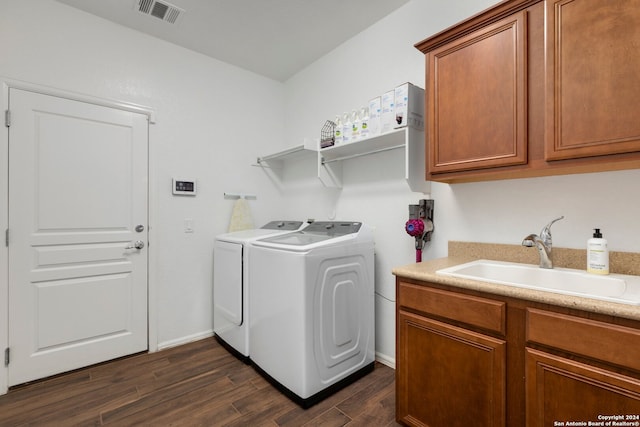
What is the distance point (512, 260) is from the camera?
160 cm

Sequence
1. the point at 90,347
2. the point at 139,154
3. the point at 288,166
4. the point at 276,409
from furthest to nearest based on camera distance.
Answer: the point at 288,166 → the point at 139,154 → the point at 90,347 → the point at 276,409

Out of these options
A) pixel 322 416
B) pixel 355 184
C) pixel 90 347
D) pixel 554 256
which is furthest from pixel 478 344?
pixel 90 347

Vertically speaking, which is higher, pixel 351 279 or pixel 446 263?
pixel 446 263

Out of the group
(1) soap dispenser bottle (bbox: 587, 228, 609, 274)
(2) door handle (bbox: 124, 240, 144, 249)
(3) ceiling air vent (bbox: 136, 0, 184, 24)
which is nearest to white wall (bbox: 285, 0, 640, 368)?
(1) soap dispenser bottle (bbox: 587, 228, 609, 274)

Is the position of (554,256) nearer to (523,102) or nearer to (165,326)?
(523,102)

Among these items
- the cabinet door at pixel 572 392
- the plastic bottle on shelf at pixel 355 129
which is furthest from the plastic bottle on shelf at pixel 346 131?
the cabinet door at pixel 572 392

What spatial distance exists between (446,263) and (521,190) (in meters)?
0.57

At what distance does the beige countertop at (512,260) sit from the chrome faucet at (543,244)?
87mm

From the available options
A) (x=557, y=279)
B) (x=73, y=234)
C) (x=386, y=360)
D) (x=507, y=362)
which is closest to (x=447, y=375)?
(x=507, y=362)

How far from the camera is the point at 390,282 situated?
222 centimetres

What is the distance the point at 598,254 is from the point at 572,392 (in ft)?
2.04

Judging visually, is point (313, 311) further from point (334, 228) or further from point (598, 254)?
point (598, 254)

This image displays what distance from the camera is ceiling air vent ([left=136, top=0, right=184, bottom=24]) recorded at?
6.82 ft

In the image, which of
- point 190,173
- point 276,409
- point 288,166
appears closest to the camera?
point 276,409
